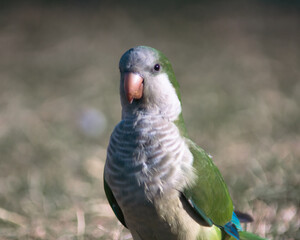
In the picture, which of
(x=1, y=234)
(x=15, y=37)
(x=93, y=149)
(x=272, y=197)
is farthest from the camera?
(x=15, y=37)

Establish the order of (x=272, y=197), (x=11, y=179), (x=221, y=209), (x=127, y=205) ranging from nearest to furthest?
(x=127, y=205), (x=221, y=209), (x=272, y=197), (x=11, y=179)

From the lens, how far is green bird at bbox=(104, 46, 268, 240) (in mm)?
2381

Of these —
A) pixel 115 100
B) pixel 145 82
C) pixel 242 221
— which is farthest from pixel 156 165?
pixel 115 100

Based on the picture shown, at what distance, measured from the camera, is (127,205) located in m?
2.41

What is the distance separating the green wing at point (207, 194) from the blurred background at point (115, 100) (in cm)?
75

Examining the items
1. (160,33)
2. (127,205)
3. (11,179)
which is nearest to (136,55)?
(127,205)

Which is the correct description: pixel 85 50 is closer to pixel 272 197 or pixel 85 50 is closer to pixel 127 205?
pixel 272 197

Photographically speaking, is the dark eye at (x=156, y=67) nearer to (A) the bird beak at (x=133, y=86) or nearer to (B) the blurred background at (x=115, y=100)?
(A) the bird beak at (x=133, y=86)

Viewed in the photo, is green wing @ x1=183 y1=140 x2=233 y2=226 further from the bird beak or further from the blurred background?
the blurred background

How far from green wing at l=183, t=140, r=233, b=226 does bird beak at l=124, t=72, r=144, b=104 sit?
41cm

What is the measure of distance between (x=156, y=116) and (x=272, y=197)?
162 centimetres

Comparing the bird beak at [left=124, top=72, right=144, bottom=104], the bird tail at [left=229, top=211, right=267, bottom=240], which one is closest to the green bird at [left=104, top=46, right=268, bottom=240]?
the bird beak at [left=124, top=72, right=144, bottom=104]

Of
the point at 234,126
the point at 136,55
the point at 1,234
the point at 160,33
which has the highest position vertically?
A: the point at 160,33

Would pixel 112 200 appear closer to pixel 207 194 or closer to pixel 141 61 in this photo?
pixel 207 194
